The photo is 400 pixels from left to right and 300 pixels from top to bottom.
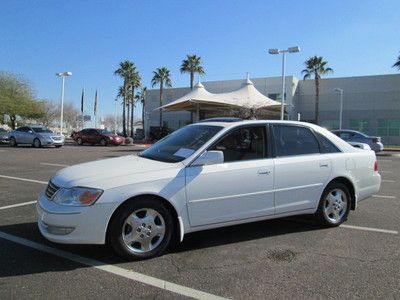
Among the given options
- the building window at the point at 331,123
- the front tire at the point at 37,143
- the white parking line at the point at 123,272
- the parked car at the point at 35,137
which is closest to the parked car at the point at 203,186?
the white parking line at the point at 123,272

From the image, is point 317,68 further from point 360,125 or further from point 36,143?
point 36,143

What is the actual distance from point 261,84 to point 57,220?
5713 cm

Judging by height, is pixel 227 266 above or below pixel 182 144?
below

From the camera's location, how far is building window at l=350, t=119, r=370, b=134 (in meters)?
55.3

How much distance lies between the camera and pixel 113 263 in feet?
16.3

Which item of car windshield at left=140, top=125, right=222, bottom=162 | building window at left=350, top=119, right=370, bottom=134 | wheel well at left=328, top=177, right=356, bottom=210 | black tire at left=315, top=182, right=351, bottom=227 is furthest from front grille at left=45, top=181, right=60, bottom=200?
building window at left=350, top=119, right=370, bottom=134

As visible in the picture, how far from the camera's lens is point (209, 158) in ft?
17.6

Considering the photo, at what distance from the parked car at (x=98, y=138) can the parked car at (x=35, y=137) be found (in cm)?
619

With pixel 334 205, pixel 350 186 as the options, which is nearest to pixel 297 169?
pixel 334 205

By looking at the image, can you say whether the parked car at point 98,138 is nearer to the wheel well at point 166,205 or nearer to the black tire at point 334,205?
the black tire at point 334,205

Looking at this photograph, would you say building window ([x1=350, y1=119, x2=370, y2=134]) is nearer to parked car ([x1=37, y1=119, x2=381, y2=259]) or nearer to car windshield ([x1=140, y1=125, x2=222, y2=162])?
parked car ([x1=37, y1=119, x2=381, y2=259])

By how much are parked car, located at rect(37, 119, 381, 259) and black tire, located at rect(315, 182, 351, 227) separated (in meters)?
0.01

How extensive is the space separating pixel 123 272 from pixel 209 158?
1604 millimetres

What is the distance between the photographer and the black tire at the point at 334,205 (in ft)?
21.3
